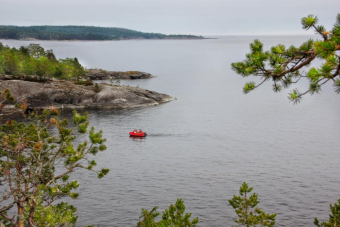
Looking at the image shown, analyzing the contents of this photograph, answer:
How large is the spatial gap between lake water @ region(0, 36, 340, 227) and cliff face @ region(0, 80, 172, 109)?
7.88m

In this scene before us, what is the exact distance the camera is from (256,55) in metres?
11.2

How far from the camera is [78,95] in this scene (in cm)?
11294

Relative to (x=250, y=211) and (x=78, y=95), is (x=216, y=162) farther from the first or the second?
(x=78, y=95)

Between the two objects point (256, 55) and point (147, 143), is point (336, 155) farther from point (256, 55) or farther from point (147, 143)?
point (256, 55)

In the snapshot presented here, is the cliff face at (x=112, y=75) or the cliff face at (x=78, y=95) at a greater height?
the cliff face at (x=112, y=75)

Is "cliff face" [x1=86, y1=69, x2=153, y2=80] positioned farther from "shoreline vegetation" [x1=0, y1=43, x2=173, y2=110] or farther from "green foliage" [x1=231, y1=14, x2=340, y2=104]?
"green foliage" [x1=231, y1=14, x2=340, y2=104]

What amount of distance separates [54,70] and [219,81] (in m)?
79.8

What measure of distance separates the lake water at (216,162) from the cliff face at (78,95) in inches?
310

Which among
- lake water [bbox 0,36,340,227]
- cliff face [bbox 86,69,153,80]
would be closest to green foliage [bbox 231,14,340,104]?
lake water [bbox 0,36,340,227]

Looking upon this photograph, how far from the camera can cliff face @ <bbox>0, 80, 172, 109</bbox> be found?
4257 inches

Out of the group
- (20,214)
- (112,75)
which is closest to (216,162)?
(20,214)

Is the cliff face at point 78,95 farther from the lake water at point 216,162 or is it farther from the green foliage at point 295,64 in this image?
the green foliage at point 295,64

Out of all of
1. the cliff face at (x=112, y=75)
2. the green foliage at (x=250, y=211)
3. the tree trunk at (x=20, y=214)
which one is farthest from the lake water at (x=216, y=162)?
the cliff face at (x=112, y=75)

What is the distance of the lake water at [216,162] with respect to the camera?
157 ft
